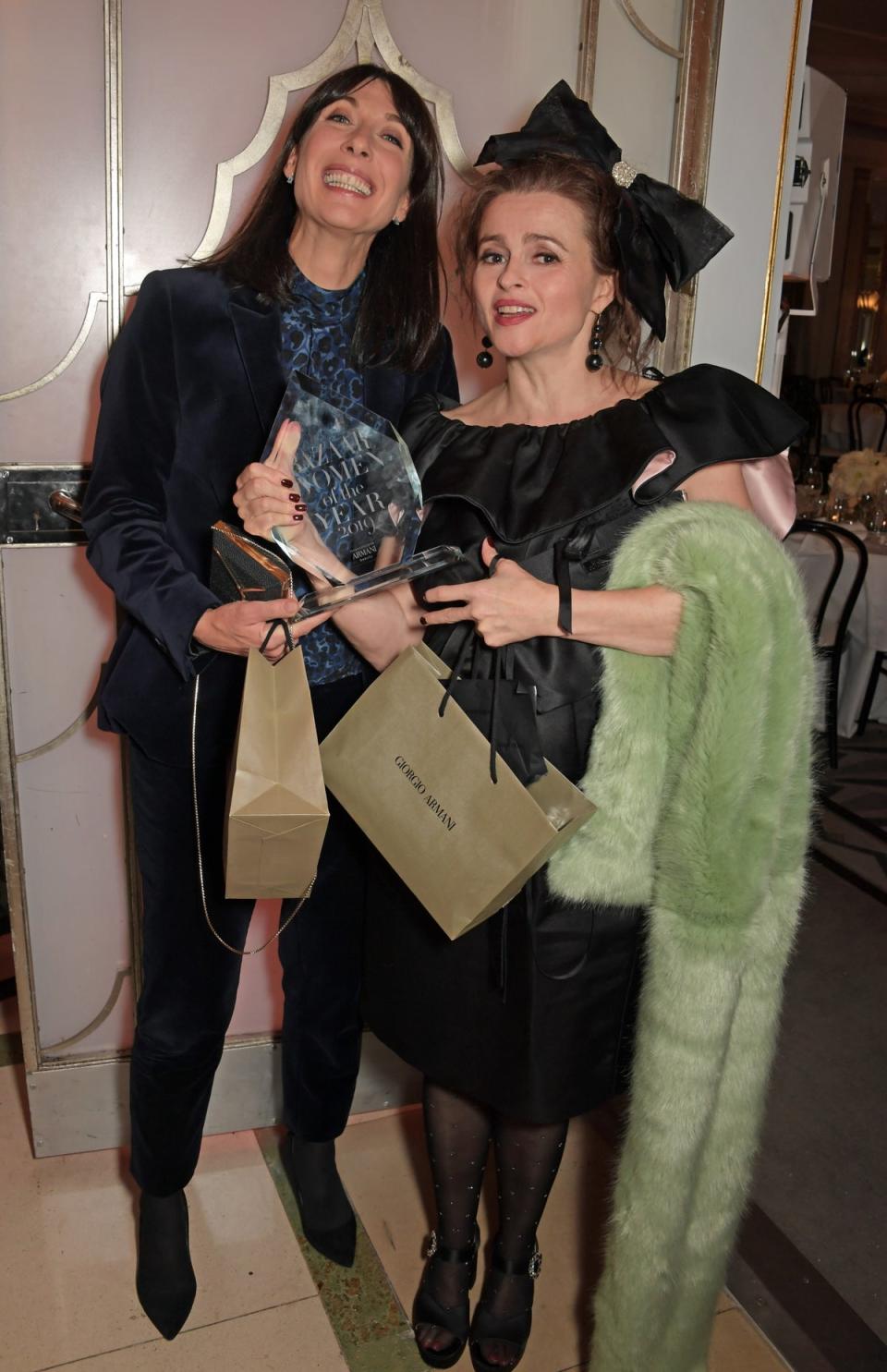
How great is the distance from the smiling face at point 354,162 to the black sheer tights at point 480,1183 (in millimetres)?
1417

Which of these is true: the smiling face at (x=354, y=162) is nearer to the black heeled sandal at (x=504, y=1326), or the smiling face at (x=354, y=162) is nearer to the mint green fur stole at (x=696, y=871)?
the mint green fur stole at (x=696, y=871)

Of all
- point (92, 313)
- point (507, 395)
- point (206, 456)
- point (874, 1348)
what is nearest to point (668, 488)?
point (507, 395)

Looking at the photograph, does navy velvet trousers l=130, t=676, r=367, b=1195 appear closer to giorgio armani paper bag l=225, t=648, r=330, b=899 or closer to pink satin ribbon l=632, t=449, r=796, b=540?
giorgio armani paper bag l=225, t=648, r=330, b=899

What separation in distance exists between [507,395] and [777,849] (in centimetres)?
80

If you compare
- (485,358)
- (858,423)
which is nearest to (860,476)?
(858,423)

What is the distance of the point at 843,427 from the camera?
10.2 meters

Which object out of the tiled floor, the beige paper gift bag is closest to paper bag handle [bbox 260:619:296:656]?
the beige paper gift bag

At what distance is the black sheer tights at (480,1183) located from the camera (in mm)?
1851

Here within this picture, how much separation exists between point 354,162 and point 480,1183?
5.44ft

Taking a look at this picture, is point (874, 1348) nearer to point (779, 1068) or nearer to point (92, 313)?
point (779, 1068)

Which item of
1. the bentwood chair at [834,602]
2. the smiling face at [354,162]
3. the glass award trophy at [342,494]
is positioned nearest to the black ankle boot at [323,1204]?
the glass award trophy at [342,494]

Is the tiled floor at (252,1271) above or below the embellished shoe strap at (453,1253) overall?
below

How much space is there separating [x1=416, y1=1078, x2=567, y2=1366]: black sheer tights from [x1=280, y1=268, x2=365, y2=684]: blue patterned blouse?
76 cm

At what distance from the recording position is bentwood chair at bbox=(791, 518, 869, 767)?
497 cm
